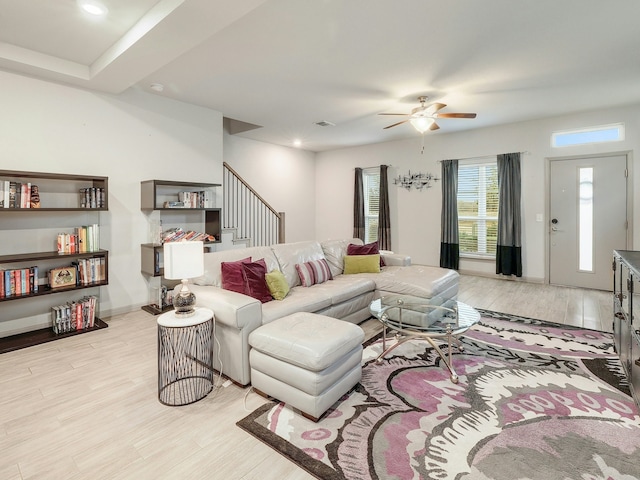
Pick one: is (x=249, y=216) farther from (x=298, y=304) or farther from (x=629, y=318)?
(x=629, y=318)

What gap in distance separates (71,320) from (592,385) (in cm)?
490

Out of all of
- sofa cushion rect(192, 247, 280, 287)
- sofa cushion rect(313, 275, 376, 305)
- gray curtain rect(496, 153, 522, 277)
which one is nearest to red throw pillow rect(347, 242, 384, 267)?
sofa cushion rect(313, 275, 376, 305)

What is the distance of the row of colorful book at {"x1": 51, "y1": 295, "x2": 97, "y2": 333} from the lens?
11.5 feet

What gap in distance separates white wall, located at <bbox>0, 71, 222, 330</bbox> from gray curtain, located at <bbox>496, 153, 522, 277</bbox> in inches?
201

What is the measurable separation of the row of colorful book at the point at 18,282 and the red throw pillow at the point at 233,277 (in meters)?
2.11

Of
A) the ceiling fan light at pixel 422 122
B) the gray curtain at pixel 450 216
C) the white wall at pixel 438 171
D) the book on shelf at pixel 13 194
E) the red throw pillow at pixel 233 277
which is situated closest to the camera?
the red throw pillow at pixel 233 277

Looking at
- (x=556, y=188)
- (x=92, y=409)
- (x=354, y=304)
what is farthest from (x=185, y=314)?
(x=556, y=188)

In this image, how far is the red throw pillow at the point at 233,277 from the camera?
9.62 feet

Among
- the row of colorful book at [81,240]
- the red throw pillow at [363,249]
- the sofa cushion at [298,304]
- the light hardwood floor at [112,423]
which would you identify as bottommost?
the light hardwood floor at [112,423]

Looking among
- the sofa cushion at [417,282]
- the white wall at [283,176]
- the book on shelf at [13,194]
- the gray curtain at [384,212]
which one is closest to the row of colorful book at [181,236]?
the book on shelf at [13,194]

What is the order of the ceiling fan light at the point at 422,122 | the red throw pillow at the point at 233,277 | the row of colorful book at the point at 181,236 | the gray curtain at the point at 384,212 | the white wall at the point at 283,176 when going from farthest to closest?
the gray curtain at the point at 384,212, the white wall at the point at 283,176, the ceiling fan light at the point at 422,122, the row of colorful book at the point at 181,236, the red throw pillow at the point at 233,277

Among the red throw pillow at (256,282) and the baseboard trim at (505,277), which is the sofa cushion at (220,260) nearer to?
the red throw pillow at (256,282)

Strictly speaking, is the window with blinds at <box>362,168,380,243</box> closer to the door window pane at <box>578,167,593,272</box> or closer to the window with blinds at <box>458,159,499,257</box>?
the window with blinds at <box>458,159,499,257</box>

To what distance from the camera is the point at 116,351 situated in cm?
312
